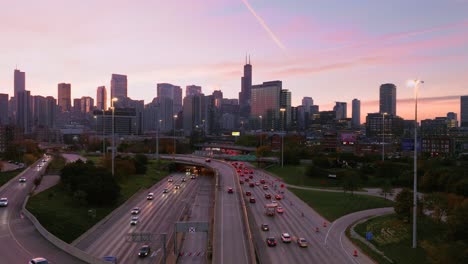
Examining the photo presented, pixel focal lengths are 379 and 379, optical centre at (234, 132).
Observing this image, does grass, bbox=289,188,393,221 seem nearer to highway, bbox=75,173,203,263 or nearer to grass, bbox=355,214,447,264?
grass, bbox=355,214,447,264

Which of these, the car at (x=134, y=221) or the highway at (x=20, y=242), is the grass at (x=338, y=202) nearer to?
the car at (x=134, y=221)

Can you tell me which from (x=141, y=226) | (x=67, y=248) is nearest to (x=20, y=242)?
(x=67, y=248)

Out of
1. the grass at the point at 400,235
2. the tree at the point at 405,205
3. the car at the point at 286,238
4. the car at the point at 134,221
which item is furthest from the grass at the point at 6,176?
the tree at the point at 405,205

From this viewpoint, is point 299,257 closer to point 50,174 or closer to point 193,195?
point 193,195

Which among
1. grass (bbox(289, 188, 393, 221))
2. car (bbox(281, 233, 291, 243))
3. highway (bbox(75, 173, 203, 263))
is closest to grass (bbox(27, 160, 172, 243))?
highway (bbox(75, 173, 203, 263))

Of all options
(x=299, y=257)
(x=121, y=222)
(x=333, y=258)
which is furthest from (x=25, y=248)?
(x=333, y=258)
